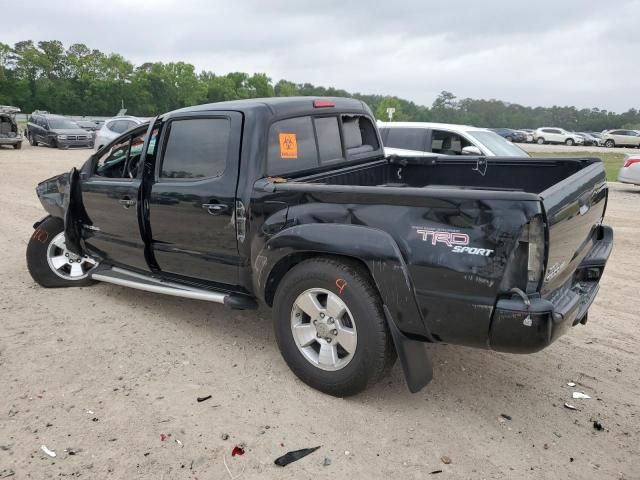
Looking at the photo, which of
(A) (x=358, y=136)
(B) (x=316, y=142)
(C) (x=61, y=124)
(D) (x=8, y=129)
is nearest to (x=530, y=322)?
(B) (x=316, y=142)

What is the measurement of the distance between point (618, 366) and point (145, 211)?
382 cm

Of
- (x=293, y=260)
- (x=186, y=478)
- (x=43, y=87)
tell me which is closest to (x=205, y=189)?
Result: (x=293, y=260)

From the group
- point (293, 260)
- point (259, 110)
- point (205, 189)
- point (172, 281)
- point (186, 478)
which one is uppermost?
point (259, 110)

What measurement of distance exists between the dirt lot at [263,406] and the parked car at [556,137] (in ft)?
151

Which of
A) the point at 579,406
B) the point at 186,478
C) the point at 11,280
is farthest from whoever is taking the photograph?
the point at 11,280

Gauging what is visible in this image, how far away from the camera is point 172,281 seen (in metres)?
4.38

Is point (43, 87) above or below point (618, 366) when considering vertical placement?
above

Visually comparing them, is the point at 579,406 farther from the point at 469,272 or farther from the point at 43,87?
the point at 43,87

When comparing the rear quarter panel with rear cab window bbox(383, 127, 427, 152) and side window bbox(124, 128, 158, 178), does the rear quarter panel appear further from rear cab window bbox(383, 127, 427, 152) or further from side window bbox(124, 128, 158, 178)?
rear cab window bbox(383, 127, 427, 152)

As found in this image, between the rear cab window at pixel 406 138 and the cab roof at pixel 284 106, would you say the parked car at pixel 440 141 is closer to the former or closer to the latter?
the rear cab window at pixel 406 138

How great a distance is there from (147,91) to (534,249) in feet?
312

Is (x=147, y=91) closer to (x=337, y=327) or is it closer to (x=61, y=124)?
(x=61, y=124)

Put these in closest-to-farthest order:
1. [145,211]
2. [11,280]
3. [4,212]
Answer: [145,211] < [11,280] < [4,212]

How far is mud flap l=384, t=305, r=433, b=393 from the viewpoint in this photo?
2990mm
